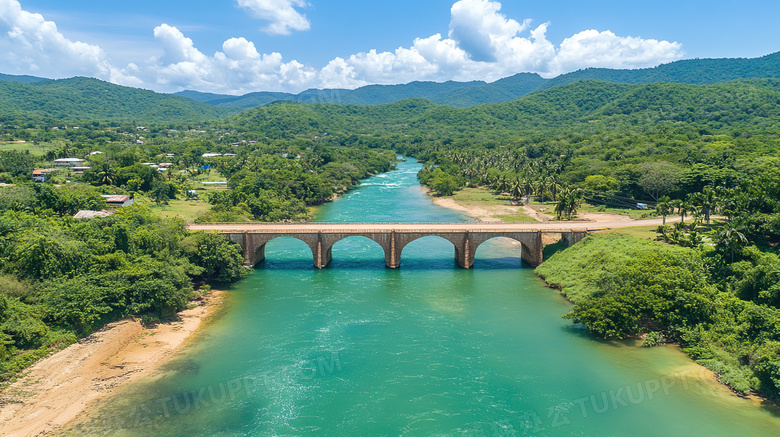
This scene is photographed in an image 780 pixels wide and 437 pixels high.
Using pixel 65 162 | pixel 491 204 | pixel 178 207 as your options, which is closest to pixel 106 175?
pixel 178 207

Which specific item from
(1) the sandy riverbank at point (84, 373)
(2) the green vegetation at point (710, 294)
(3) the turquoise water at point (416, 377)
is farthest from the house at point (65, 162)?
(2) the green vegetation at point (710, 294)

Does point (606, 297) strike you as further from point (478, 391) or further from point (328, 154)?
point (328, 154)

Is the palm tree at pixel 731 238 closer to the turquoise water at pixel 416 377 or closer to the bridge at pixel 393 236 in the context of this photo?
the turquoise water at pixel 416 377

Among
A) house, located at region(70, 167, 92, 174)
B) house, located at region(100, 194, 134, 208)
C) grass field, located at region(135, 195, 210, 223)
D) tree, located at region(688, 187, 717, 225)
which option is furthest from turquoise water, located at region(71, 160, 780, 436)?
house, located at region(70, 167, 92, 174)

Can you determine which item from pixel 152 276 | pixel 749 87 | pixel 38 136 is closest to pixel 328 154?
pixel 38 136

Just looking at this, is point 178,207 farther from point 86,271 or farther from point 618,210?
point 618,210

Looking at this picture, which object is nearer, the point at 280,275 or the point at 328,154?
the point at 280,275
